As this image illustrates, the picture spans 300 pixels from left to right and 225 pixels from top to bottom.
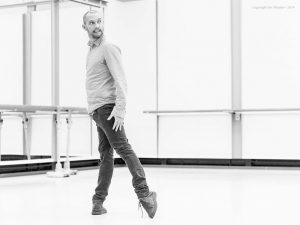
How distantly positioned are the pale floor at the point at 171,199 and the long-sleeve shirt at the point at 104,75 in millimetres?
739

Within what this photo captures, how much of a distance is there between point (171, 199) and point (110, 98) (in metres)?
1.27

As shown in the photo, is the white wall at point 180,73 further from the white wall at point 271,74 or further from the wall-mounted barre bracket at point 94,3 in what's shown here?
the wall-mounted barre bracket at point 94,3

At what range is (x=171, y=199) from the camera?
13.7 ft

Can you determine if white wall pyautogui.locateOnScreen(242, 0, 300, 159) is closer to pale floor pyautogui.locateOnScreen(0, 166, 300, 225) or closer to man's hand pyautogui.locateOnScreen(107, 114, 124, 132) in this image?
pale floor pyautogui.locateOnScreen(0, 166, 300, 225)

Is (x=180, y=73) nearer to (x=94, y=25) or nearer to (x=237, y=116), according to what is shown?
(x=237, y=116)

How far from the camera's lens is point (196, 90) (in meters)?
7.52

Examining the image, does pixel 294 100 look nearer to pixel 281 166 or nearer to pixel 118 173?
pixel 281 166

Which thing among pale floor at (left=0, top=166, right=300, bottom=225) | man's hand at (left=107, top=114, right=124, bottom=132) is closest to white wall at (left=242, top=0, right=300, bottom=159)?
pale floor at (left=0, top=166, right=300, bottom=225)

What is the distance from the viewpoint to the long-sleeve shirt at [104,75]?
3.21 meters

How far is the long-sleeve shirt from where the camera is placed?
127 inches

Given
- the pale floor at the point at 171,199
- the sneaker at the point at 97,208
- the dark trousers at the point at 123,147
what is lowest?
the pale floor at the point at 171,199

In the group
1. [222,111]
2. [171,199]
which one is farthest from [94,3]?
[171,199]

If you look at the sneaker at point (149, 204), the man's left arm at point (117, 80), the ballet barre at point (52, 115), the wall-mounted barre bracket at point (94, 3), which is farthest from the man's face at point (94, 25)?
the wall-mounted barre bracket at point (94, 3)

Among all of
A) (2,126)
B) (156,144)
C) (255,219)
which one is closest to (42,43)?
(2,126)
